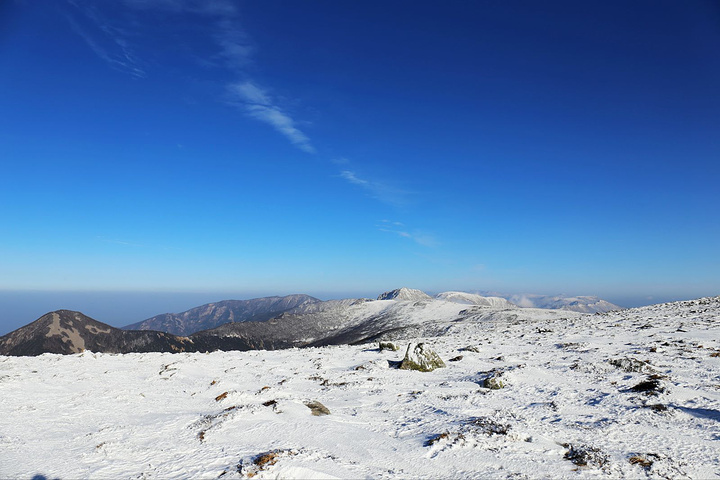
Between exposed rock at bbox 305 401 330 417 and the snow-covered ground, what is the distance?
0.31 ft

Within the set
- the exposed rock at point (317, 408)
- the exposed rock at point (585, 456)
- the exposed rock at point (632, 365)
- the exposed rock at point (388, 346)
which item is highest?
the exposed rock at point (632, 365)

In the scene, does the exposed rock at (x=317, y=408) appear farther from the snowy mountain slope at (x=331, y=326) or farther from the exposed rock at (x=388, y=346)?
the snowy mountain slope at (x=331, y=326)

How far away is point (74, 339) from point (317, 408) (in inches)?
4180

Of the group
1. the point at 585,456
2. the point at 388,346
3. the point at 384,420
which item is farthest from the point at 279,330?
the point at 585,456

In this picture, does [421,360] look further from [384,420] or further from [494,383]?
[384,420]

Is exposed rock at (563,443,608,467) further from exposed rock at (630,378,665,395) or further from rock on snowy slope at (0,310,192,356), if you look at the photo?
rock on snowy slope at (0,310,192,356)

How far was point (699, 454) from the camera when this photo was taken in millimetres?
6219

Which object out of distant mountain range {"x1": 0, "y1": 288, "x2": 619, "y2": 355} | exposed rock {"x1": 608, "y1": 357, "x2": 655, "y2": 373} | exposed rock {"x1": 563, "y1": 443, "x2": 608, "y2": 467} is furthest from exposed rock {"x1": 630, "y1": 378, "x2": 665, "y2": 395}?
distant mountain range {"x1": 0, "y1": 288, "x2": 619, "y2": 355}

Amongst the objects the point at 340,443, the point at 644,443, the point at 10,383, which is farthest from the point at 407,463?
the point at 10,383

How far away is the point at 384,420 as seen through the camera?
907cm

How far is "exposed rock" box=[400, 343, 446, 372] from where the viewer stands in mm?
15339

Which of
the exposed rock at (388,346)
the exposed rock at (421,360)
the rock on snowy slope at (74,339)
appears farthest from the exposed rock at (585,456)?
the rock on snowy slope at (74,339)

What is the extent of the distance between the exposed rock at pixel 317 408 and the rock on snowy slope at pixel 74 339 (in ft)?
316

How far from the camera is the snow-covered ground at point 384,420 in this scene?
20.6 ft
